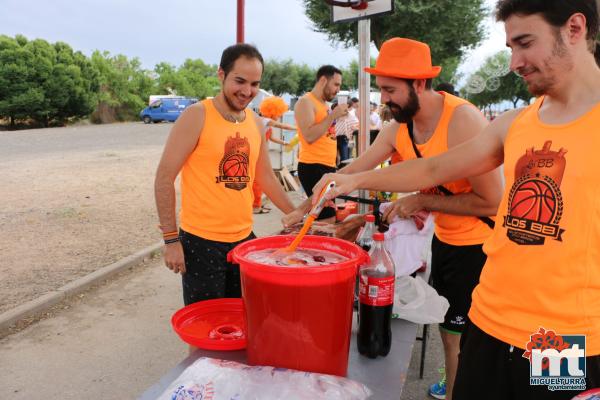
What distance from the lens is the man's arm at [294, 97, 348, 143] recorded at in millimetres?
5047

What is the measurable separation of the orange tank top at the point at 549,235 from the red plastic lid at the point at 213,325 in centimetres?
86

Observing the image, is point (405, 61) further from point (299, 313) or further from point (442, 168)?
point (299, 313)

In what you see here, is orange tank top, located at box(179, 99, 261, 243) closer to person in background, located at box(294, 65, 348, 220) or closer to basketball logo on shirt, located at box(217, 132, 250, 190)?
basketball logo on shirt, located at box(217, 132, 250, 190)

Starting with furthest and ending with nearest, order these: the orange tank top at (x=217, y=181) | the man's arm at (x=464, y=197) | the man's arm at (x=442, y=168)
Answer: the orange tank top at (x=217, y=181), the man's arm at (x=464, y=197), the man's arm at (x=442, y=168)

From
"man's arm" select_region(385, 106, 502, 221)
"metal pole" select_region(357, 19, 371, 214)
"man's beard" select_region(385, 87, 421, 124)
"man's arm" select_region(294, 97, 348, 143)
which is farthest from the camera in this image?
"man's arm" select_region(294, 97, 348, 143)

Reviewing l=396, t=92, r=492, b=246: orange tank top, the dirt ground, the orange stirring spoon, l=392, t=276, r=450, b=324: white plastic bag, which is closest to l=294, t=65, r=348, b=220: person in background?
the dirt ground

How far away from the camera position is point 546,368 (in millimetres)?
1289

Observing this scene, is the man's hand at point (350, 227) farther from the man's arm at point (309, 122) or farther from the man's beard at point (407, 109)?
the man's arm at point (309, 122)

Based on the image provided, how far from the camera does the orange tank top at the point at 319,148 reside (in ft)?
17.3

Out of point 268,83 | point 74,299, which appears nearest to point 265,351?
point 74,299

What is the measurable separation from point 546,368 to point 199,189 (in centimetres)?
172

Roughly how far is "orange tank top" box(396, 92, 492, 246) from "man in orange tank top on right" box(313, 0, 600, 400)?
28.8 inches

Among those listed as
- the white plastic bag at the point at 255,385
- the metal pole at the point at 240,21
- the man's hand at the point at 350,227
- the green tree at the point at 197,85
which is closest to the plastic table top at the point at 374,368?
the white plastic bag at the point at 255,385

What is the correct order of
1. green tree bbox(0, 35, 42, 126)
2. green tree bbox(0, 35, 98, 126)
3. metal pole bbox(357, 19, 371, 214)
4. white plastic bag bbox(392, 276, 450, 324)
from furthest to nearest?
green tree bbox(0, 35, 98, 126), green tree bbox(0, 35, 42, 126), metal pole bbox(357, 19, 371, 214), white plastic bag bbox(392, 276, 450, 324)
